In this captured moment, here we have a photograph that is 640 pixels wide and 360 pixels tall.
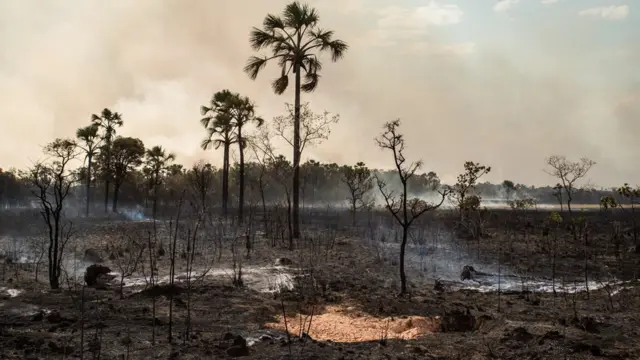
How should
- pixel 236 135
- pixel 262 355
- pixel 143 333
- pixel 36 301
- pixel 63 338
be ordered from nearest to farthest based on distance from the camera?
pixel 262 355
pixel 63 338
pixel 143 333
pixel 36 301
pixel 236 135

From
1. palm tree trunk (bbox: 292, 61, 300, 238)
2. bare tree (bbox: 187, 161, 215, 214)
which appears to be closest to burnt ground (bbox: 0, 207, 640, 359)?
palm tree trunk (bbox: 292, 61, 300, 238)

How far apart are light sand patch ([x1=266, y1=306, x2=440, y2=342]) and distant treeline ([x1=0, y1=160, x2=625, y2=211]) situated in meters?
8.63

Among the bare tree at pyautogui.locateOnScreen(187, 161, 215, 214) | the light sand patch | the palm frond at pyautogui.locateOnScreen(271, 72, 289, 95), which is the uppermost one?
the palm frond at pyautogui.locateOnScreen(271, 72, 289, 95)

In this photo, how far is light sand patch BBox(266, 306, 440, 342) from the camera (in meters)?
10.4

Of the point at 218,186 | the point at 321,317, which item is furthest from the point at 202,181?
the point at 218,186

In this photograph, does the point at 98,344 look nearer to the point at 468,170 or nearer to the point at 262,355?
the point at 262,355

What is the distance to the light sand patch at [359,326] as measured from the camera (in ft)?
34.1

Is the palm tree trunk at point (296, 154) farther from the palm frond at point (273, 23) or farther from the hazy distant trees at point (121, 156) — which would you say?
the hazy distant trees at point (121, 156)

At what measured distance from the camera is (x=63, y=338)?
332 inches

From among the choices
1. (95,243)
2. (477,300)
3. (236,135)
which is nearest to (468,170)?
(236,135)

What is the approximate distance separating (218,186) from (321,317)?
90.3 meters

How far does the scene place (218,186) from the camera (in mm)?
99500

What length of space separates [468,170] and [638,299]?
21.7 metres

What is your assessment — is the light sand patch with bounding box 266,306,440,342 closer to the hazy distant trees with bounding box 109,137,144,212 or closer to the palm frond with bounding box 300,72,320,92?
the palm frond with bounding box 300,72,320,92
